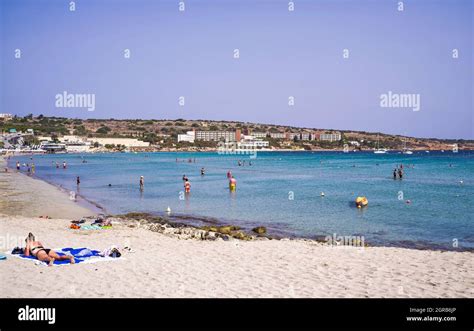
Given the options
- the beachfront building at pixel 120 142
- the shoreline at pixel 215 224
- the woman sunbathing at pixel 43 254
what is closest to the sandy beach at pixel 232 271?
the woman sunbathing at pixel 43 254

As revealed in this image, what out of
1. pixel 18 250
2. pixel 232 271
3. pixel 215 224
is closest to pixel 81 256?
pixel 18 250

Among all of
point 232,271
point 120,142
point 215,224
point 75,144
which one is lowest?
point 215,224

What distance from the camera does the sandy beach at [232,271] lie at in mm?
9188

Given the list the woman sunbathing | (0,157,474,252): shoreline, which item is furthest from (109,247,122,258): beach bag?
(0,157,474,252): shoreline

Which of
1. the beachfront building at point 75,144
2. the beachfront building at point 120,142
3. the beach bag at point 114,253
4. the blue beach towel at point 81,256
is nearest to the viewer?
the blue beach towel at point 81,256

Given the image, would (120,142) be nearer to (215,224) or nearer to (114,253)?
(215,224)

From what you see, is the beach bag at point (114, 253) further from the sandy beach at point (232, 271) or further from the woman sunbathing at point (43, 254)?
the woman sunbathing at point (43, 254)

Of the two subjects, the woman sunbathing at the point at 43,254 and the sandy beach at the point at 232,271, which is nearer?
the sandy beach at the point at 232,271

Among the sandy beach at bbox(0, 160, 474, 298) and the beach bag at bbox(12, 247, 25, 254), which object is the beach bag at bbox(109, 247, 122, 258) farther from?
the beach bag at bbox(12, 247, 25, 254)

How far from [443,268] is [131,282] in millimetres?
7678

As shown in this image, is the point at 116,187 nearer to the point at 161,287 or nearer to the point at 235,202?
the point at 235,202

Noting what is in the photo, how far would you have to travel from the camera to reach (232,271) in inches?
434

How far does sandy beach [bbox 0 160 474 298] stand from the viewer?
919 cm

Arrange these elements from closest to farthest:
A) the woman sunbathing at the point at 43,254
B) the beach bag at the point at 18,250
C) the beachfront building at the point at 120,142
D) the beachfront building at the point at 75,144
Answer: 1. the woman sunbathing at the point at 43,254
2. the beach bag at the point at 18,250
3. the beachfront building at the point at 75,144
4. the beachfront building at the point at 120,142
